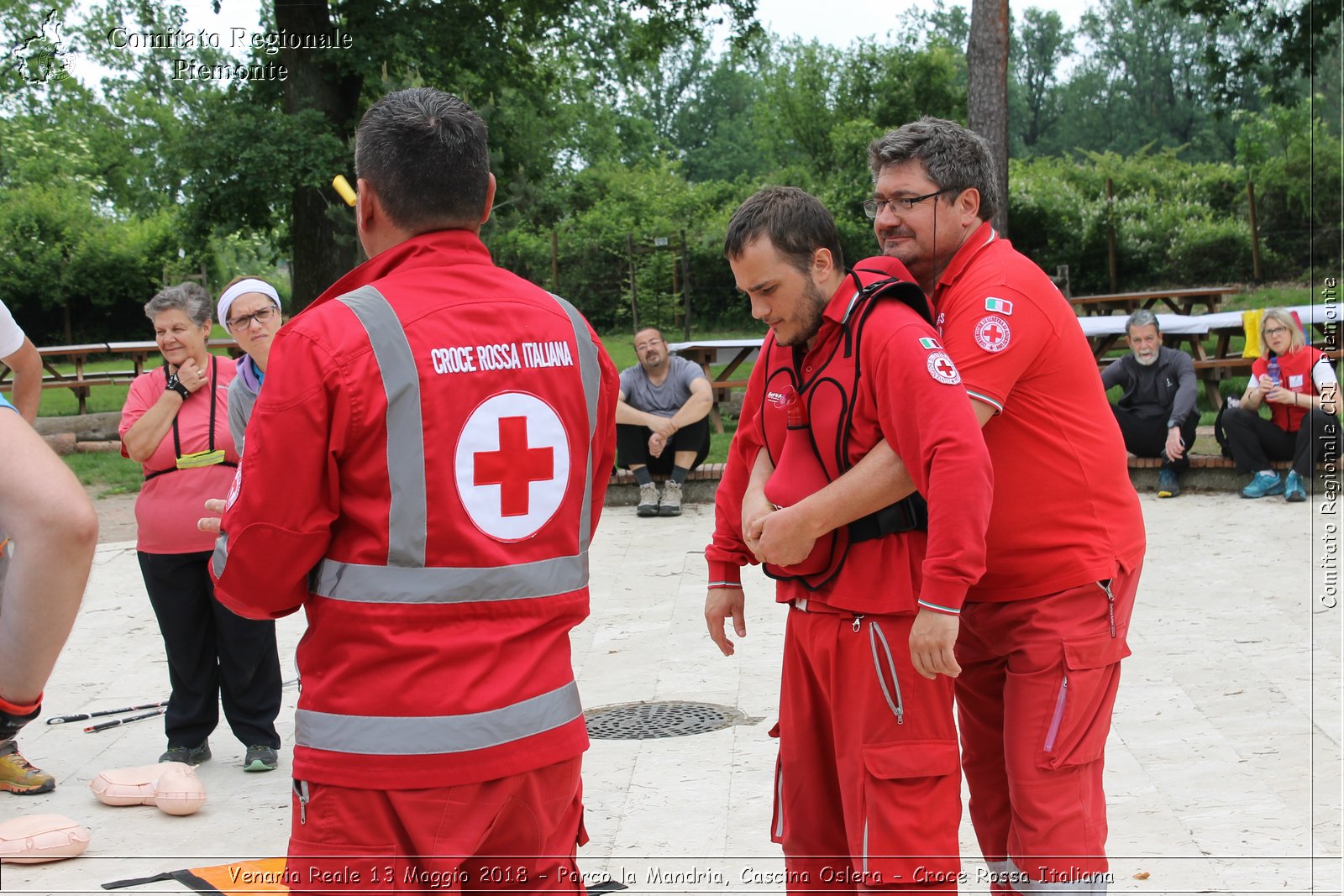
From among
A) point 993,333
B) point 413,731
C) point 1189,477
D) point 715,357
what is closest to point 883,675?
point 993,333

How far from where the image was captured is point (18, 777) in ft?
18.0

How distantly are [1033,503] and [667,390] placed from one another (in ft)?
27.1

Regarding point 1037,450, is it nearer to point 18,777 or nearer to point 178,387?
point 178,387

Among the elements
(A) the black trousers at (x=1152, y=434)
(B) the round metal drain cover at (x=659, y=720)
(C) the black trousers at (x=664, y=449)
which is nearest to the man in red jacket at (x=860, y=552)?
(B) the round metal drain cover at (x=659, y=720)

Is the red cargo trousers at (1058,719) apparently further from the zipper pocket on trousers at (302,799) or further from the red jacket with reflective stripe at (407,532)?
the zipper pocket on trousers at (302,799)

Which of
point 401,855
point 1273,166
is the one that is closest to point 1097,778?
point 401,855

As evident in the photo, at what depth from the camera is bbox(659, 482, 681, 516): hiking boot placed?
444 inches

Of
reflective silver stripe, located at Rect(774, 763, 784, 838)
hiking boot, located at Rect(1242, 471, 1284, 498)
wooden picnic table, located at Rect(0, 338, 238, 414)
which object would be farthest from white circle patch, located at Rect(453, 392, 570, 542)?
wooden picnic table, located at Rect(0, 338, 238, 414)

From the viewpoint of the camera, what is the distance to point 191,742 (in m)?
5.76

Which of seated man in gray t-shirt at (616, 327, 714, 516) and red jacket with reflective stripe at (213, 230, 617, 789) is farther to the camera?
seated man in gray t-shirt at (616, 327, 714, 516)

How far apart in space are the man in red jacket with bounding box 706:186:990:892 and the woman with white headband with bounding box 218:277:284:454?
278cm

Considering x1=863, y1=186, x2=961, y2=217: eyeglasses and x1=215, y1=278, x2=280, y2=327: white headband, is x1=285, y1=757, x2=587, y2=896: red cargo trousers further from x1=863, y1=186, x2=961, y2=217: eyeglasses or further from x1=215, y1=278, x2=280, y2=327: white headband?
x1=215, y1=278, x2=280, y2=327: white headband

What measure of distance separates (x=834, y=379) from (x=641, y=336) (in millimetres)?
8201

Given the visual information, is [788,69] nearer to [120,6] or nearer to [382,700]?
[120,6]
